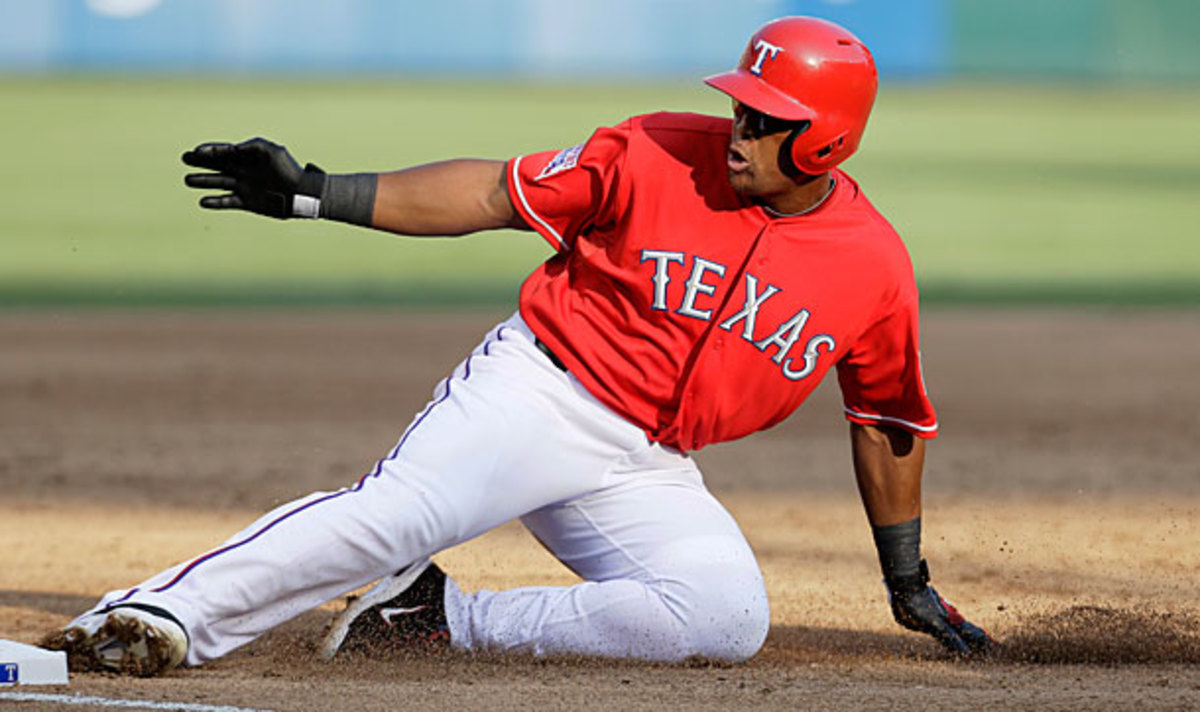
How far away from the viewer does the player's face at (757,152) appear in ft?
12.6

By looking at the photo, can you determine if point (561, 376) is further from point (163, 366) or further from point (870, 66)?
point (163, 366)

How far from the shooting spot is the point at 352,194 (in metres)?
3.88

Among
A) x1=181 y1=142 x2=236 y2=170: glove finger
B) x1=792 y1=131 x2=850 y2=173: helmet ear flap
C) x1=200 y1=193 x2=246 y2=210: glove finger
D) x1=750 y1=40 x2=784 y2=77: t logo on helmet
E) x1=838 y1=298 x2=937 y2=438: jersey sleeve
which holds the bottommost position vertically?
x1=838 y1=298 x2=937 y2=438: jersey sleeve

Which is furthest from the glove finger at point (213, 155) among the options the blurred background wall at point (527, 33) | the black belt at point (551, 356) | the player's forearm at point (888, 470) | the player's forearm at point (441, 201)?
the blurred background wall at point (527, 33)

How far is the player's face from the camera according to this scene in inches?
151

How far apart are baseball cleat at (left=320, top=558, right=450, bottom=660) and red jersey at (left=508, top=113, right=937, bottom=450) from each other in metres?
0.61

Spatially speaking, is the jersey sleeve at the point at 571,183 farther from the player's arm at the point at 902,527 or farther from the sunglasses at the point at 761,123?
the player's arm at the point at 902,527

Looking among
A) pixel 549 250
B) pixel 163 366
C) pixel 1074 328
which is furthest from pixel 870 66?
pixel 549 250

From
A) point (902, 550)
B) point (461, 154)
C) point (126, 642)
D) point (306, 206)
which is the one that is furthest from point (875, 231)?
point (461, 154)

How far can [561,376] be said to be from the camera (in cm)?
394

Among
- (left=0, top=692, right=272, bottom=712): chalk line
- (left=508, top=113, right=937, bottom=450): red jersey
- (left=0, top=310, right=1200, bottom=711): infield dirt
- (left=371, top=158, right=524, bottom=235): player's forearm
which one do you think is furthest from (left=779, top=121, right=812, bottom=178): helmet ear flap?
(left=0, top=692, right=272, bottom=712): chalk line

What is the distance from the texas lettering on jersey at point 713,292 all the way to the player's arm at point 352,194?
1.22ft

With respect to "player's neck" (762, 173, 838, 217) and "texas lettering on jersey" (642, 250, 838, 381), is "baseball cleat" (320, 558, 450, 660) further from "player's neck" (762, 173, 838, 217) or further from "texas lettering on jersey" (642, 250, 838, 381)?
"player's neck" (762, 173, 838, 217)

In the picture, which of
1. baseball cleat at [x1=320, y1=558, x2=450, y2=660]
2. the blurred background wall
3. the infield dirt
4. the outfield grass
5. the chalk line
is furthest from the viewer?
the blurred background wall
